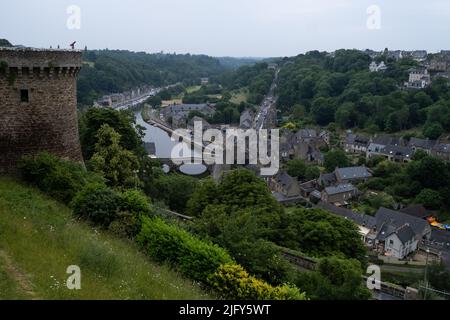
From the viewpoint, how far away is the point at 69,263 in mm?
9461

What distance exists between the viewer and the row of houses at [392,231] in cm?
3844

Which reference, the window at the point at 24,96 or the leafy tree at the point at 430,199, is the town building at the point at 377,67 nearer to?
the leafy tree at the point at 430,199

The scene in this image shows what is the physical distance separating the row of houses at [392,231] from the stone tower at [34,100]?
86.4 feet

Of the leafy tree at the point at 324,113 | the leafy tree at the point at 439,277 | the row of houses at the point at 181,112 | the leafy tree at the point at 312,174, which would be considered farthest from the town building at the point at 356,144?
the leafy tree at the point at 439,277

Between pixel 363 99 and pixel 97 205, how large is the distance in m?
85.4

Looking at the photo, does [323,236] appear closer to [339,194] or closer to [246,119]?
[339,194]

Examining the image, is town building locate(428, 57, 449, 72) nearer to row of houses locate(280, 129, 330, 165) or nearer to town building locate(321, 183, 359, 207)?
row of houses locate(280, 129, 330, 165)

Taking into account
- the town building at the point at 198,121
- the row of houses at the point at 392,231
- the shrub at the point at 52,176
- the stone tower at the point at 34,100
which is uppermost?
the stone tower at the point at 34,100

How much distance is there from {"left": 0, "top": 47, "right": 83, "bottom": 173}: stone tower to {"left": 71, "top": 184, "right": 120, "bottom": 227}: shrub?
351 cm

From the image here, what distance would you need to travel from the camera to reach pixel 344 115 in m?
87.6

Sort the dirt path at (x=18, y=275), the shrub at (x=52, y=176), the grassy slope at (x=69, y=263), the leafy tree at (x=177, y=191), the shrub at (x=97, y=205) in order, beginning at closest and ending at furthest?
1. the dirt path at (x=18, y=275)
2. the grassy slope at (x=69, y=263)
3. the shrub at (x=97, y=205)
4. the shrub at (x=52, y=176)
5. the leafy tree at (x=177, y=191)

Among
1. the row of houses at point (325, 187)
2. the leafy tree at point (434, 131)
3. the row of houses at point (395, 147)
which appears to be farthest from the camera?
the leafy tree at point (434, 131)

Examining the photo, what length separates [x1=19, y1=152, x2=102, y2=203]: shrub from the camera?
48.0 feet

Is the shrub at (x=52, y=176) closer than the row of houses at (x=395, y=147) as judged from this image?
Yes
